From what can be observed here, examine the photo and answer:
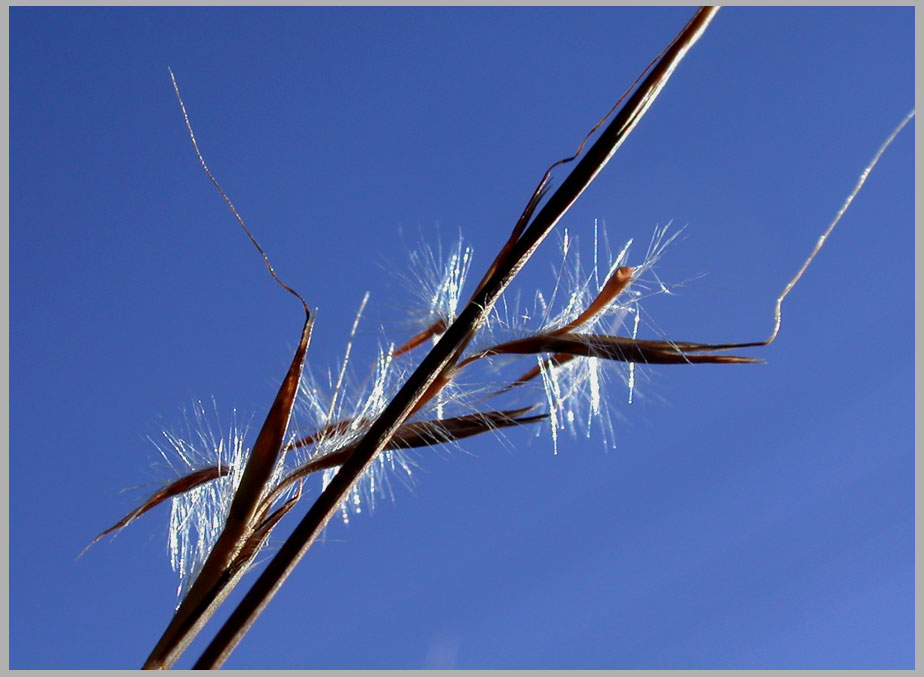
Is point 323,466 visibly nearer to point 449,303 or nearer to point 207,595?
point 207,595

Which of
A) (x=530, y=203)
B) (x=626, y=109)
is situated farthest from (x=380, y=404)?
(x=626, y=109)

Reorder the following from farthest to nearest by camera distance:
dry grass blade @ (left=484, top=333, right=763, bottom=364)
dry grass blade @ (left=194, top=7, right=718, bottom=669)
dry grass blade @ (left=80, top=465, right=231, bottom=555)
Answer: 1. dry grass blade @ (left=80, top=465, right=231, bottom=555)
2. dry grass blade @ (left=484, top=333, right=763, bottom=364)
3. dry grass blade @ (left=194, top=7, right=718, bottom=669)

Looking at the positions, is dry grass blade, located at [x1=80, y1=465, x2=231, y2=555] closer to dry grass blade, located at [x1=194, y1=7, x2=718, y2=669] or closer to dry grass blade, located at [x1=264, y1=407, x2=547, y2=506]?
dry grass blade, located at [x1=264, y1=407, x2=547, y2=506]

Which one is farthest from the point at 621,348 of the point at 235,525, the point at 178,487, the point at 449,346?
the point at 178,487

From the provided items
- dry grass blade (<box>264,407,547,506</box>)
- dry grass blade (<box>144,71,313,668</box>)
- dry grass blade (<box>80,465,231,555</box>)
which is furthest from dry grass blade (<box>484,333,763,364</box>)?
dry grass blade (<box>80,465,231,555</box>)

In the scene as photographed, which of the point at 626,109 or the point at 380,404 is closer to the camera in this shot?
the point at 626,109

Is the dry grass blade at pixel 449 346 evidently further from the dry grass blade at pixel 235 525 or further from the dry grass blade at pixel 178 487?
the dry grass blade at pixel 178 487
